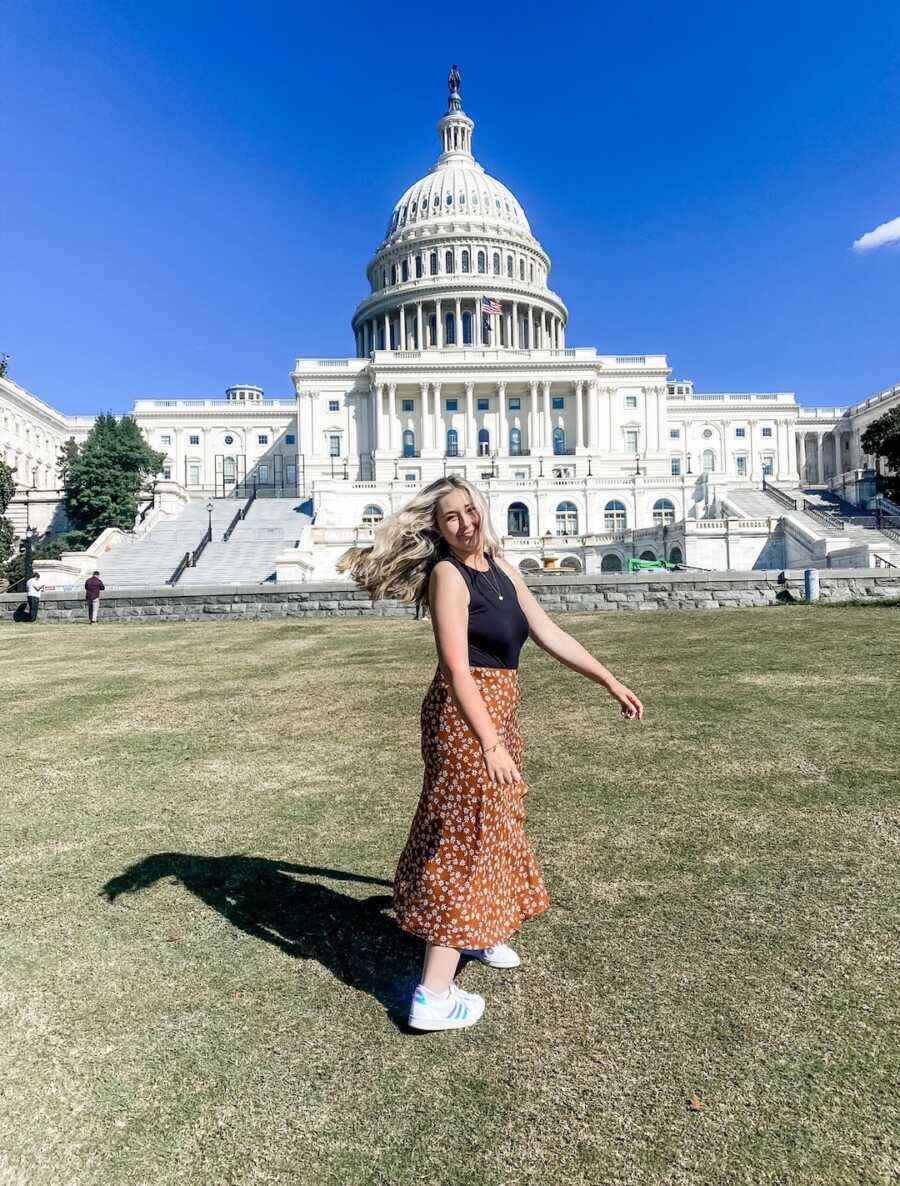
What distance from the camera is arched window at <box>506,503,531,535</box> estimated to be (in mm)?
57125

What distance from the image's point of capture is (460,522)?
363cm

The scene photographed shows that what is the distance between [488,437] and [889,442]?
36718 millimetres

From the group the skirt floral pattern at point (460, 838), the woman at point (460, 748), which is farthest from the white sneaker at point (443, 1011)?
the skirt floral pattern at point (460, 838)

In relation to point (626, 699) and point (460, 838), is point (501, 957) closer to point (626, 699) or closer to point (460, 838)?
point (460, 838)

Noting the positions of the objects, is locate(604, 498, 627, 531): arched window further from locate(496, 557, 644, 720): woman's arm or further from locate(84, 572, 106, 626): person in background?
locate(496, 557, 644, 720): woman's arm

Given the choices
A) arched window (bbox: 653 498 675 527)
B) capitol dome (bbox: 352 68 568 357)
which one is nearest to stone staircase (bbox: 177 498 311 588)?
arched window (bbox: 653 498 675 527)

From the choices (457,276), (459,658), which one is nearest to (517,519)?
(457,276)

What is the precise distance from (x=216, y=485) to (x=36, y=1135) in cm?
9188

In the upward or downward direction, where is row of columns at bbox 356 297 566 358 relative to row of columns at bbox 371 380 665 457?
upward

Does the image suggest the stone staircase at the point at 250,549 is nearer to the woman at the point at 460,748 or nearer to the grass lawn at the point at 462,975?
the grass lawn at the point at 462,975

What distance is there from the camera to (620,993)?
3670 millimetres

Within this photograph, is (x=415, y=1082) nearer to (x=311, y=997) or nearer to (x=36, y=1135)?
(x=311, y=997)

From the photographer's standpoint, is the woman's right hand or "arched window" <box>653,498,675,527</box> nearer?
the woman's right hand

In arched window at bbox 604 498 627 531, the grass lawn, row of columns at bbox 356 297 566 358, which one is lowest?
the grass lawn
